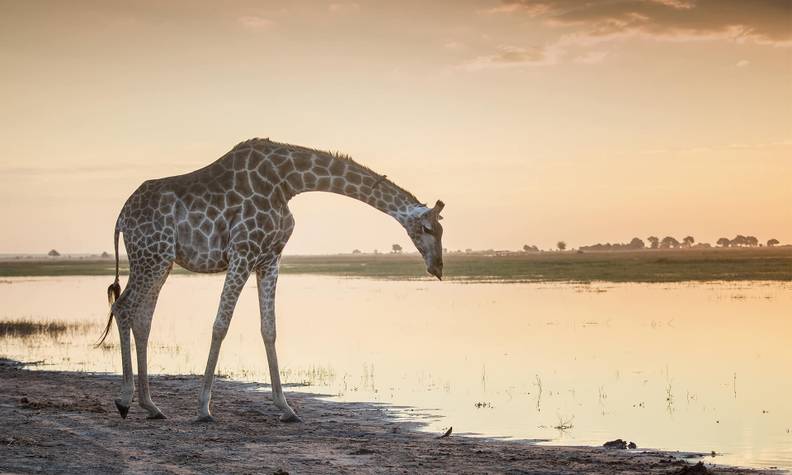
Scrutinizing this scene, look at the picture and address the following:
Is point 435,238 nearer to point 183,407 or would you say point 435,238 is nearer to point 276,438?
point 276,438

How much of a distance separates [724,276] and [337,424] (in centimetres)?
5332

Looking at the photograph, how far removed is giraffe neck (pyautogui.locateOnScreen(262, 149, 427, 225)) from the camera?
13.3 m

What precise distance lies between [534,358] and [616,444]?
1057 centimetres

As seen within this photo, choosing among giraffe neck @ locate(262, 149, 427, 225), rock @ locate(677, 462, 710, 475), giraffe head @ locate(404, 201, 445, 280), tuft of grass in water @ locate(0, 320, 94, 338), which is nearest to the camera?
rock @ locate(677, 462, 710, 475)

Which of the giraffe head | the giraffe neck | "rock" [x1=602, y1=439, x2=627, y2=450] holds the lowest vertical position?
"rock" [x1=602, y1=439, x2=627, y2=450]

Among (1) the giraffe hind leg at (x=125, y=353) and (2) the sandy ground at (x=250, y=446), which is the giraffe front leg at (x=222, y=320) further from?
(1) the giraffe hind leg at (x=125, y=353)

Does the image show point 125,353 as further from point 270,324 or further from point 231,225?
point 231,225

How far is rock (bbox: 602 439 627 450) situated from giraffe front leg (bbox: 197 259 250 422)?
506cm

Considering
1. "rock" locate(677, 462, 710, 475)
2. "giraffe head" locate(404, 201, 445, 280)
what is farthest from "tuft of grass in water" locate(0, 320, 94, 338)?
"rock" locate(677, 462, 710, 475)

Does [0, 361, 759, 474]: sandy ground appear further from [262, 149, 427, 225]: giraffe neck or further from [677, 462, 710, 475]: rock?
[262, 149, 427, 225]: giraffe neck

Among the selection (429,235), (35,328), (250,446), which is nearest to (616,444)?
(429,235)

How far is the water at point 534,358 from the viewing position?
14.4 meters

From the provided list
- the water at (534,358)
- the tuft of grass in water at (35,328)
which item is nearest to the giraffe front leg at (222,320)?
the water at (534,358)

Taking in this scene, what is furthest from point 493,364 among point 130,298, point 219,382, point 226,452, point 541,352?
point 226,452
